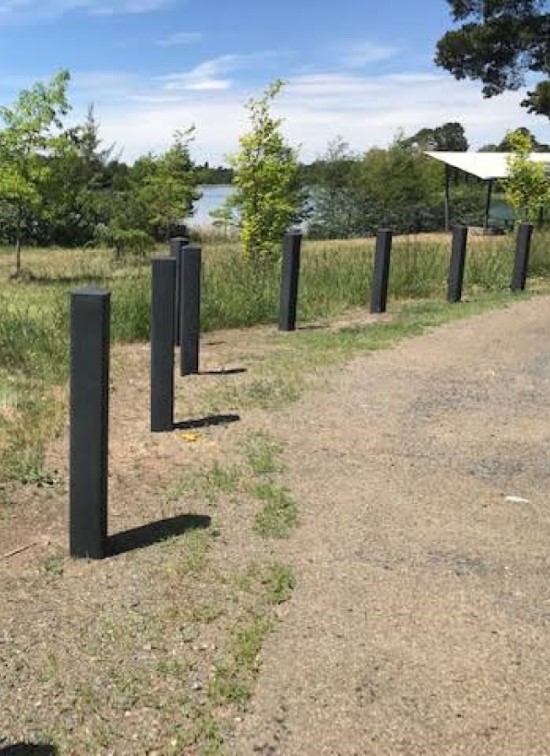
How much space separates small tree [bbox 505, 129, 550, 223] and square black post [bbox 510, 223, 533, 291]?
48.0 feet

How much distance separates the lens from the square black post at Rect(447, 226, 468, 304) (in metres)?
11.4

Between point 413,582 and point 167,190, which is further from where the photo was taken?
point 167,190

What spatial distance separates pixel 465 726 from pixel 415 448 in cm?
269

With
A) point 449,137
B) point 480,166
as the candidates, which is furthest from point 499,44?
point 449,137

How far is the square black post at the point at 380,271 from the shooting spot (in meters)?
10.3

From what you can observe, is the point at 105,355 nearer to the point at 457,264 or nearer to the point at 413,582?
the point at 413,582

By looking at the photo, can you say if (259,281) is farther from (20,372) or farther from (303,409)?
(303,409)

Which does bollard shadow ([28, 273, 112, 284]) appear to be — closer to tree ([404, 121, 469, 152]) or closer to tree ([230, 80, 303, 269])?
tree ([230, 80, 303, 269])

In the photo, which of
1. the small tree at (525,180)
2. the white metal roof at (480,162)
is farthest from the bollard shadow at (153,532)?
the white metal roof at (480,162)

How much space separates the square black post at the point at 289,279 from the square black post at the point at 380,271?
1.46m

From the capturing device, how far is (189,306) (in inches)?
271

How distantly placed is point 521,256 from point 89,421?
966cm

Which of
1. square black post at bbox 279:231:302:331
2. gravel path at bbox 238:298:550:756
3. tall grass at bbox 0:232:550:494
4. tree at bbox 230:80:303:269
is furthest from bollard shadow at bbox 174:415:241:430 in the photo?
tree at bbox 230:80:303:269

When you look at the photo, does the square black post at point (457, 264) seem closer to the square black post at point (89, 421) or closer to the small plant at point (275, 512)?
the small plant at point (275, 512)
